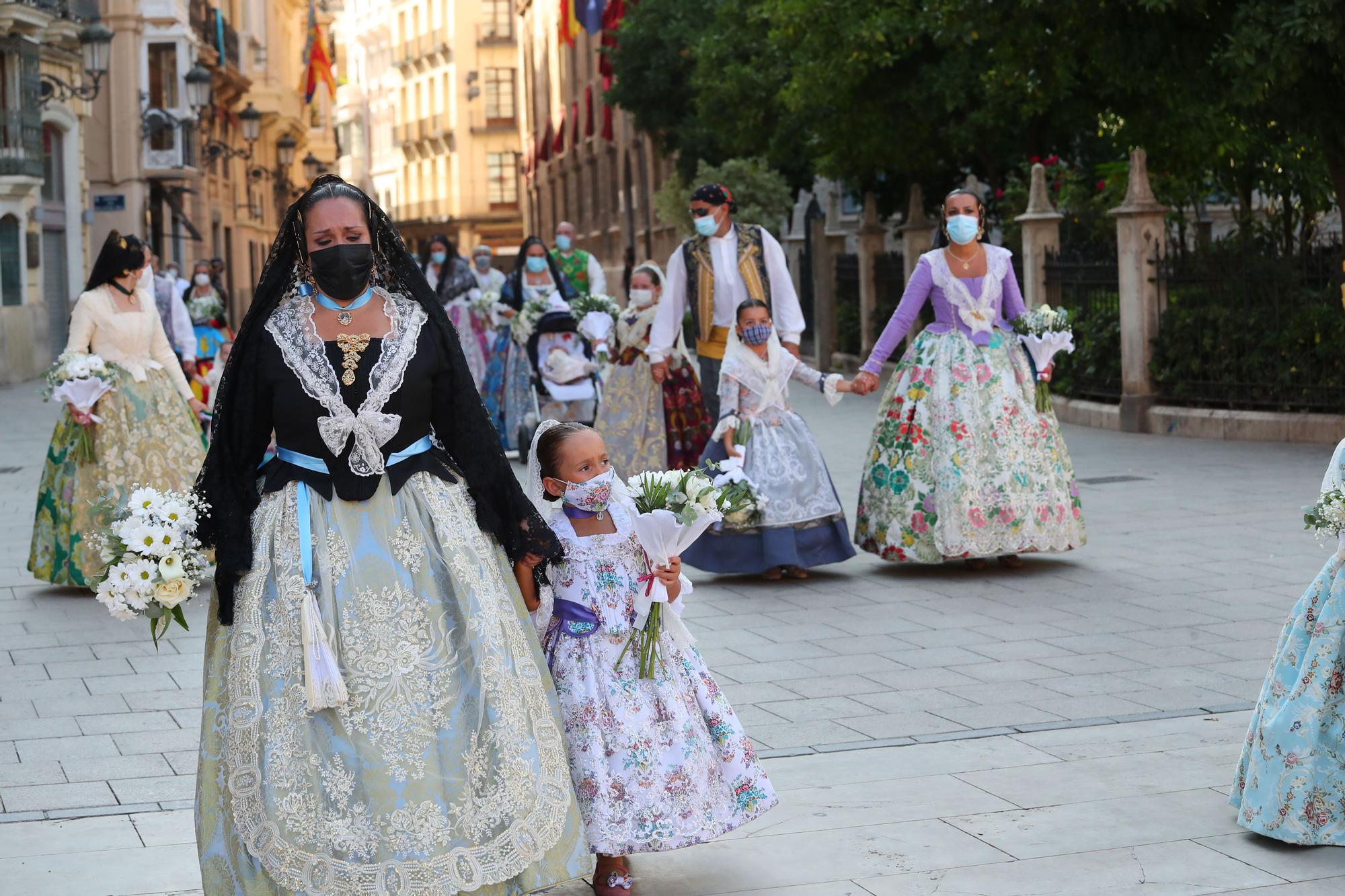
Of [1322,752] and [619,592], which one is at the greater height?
[619,592]

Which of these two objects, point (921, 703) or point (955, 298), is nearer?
point (921, 703)

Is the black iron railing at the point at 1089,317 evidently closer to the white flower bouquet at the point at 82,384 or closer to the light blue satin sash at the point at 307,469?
the white flower bouquet at the point at 82,384

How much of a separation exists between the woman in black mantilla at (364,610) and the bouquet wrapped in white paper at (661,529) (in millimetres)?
297

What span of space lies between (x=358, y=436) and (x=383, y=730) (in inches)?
27.6

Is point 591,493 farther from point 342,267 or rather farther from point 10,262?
point 10,262

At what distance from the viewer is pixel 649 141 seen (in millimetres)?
50031

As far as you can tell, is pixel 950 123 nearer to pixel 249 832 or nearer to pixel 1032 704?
pixel 1032 704

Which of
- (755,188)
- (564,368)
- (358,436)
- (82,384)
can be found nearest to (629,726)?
(358,436)

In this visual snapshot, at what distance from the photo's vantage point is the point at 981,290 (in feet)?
31.4

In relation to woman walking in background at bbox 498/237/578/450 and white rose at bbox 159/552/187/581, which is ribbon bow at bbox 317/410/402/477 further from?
woman walking in background at bbox 498/237/578/450

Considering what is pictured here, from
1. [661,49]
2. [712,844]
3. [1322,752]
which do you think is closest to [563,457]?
[712,844]

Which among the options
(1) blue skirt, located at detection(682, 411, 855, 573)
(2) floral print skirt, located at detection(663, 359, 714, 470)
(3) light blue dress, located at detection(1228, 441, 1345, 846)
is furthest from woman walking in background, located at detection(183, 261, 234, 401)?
(3) light blue dress, located at detection(1228, 441, 1345, 846)

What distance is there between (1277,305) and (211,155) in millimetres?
31356

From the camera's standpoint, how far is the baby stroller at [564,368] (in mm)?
14719
